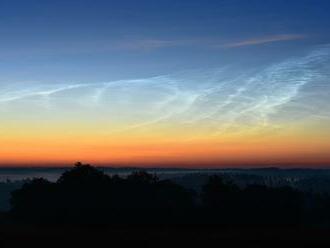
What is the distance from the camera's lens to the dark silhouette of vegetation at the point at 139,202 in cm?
5594

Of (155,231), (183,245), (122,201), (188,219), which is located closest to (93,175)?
(122,201)

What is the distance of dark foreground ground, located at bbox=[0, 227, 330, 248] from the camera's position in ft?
67.4

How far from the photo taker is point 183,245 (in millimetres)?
20453

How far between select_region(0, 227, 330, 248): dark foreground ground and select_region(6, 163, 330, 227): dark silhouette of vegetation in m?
29.9

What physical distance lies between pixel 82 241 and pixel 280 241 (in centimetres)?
831

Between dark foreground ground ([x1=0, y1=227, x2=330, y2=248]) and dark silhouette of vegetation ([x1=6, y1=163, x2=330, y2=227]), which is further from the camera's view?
dark silhouette of vegetation ([x1=6, y1=163, x2=330, y2=227])

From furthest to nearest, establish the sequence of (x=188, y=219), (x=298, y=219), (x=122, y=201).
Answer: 1. (x=298, y=219)
2. (x=122, y=201)
3. (x=188, y=219)

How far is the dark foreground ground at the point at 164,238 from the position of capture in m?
20.5

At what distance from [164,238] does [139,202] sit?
3922 centimetres

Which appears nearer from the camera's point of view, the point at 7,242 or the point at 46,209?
the point at 7,242

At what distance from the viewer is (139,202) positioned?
60594mm

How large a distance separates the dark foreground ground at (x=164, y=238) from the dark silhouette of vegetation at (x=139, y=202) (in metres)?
29.9

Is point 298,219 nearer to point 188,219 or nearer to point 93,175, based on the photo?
point 188,219

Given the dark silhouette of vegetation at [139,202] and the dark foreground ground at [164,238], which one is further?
the dark silhouette of vegetation at [139,202]
